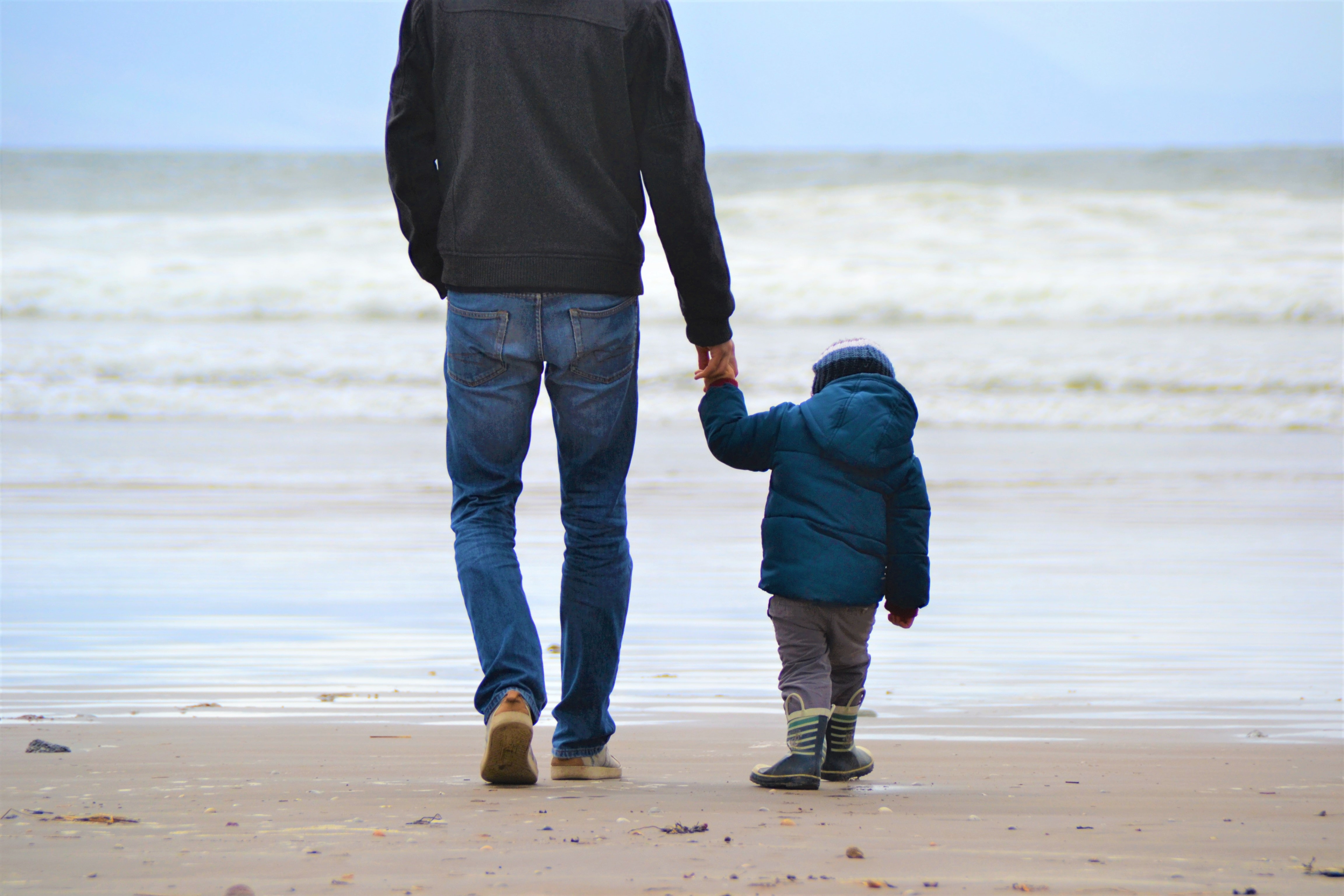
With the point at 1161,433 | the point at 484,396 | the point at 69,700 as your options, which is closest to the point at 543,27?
the point at 484,396

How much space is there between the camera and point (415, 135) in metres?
2.35

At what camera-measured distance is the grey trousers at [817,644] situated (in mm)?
2289

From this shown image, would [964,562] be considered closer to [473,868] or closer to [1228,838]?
[1228,838]

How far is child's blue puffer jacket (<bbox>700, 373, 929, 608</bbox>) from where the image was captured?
2311 mm

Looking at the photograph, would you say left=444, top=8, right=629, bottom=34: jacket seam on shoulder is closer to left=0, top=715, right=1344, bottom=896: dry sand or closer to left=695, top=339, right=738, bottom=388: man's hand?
left=695, top=339, right=738, bottom=388: man's hand

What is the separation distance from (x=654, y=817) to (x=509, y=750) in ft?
1.05

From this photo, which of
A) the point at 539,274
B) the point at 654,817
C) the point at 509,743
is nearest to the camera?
the point at 654,817

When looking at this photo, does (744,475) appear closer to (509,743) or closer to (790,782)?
(790,782)

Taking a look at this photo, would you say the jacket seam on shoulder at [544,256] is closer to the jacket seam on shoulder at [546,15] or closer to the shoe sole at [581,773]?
the jacket seam on shoulder at [546,15]

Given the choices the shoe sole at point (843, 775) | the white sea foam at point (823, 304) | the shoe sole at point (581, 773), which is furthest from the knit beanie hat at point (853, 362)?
the white sea foam at point (823, 304)

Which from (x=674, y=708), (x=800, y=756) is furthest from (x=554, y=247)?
(x=674, y=708)

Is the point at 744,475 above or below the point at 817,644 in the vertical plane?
above

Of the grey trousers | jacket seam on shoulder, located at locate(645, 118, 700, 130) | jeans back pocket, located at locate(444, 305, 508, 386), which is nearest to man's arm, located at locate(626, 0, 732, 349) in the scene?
jacket seam on shoulder, located at locate(645, 118, 700, 130)

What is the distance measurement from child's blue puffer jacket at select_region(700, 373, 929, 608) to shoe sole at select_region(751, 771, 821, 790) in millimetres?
306
